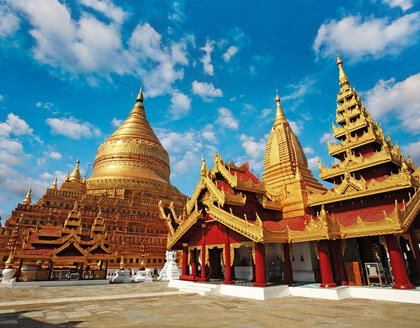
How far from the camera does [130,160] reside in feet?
155

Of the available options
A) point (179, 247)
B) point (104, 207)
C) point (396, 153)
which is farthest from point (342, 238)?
point (104, 207)

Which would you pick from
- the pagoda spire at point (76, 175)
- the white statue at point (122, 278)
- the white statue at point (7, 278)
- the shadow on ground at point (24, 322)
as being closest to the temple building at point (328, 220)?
the white statue at point (122, 278)

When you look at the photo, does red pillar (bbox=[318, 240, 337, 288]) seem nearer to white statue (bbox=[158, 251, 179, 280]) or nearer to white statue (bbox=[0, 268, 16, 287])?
white statue (bbox=[158, 251, 179, 280])

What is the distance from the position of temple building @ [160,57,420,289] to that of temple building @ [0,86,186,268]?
9384mm

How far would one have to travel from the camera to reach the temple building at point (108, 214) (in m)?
20.8

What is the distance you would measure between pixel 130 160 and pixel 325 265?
40666 millimetres

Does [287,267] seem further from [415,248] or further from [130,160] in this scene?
[130,160]

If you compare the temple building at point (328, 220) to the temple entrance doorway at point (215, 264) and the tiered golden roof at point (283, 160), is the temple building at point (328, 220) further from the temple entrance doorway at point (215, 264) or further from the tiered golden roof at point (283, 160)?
the tiered golden roof at point (283, 160)

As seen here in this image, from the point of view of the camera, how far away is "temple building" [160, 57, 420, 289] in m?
11.8

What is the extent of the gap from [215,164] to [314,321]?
11.6 m

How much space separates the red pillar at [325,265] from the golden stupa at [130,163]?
107ft

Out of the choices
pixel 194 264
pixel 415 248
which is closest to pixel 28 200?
pixel 194 264

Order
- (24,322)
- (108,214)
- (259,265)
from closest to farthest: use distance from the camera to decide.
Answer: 1. (24,322)
2. (259,265)
3. (108,214)

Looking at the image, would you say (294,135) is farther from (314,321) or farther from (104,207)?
(104,207)
